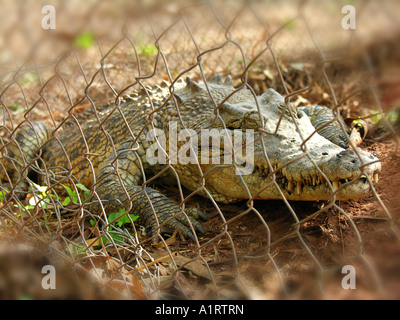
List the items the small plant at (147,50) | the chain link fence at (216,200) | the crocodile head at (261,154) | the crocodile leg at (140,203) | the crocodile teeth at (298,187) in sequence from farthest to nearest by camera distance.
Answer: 1. the small plant at (147,50)
2. the crocodile leg at (140,203)
3. the crocodile teeth at (298,187)
4. the crocodile head at (261,154)
5. the chain link fence at (216,200)

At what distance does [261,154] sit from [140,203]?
0.93 meters

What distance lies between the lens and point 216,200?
272cm

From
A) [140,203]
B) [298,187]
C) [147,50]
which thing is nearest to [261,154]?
[298,187]

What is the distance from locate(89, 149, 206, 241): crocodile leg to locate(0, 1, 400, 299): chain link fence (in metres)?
0.08

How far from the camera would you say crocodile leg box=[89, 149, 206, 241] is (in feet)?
7.97

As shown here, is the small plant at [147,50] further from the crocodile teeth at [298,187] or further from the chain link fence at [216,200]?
the crocodile teeth at [298,187]

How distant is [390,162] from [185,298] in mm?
1622

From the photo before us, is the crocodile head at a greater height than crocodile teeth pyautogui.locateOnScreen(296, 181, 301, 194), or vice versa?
the crocodile head

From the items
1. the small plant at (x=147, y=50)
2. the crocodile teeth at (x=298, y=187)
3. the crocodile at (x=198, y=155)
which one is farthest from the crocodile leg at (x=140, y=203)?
the small plant at (x=147, y=50)

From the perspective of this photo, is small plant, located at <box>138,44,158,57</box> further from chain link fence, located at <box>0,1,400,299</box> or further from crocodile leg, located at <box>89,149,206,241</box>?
crocodile leg, located at <box>89,149,206,241</box>

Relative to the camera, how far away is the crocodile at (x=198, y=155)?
1854 millimetres

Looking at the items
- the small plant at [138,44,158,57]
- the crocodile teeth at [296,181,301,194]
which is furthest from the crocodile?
the small plant at [138,44,158,57]

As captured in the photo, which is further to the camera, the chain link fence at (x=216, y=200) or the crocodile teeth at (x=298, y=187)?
the crocodile teeth at (x=298, y=187)

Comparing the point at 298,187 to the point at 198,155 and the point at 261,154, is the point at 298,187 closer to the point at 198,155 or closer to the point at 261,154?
the point at 261,154
